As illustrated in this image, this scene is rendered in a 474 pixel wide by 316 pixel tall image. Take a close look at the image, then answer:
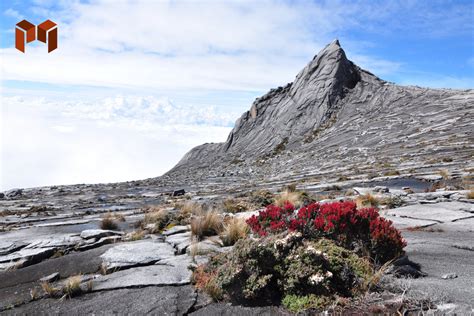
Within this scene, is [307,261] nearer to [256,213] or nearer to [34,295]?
[34,295]

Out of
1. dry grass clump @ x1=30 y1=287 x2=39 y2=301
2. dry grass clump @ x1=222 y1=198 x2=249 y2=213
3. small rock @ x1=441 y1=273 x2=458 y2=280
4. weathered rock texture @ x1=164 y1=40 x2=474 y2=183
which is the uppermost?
weathered rock texture @ x1=164 y1=40 x2=474 y2=183

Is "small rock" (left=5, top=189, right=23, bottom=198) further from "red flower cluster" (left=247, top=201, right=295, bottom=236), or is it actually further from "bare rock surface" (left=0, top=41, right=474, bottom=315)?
"red flower cluster" (left=247, top=201, right=295, bottom=236)

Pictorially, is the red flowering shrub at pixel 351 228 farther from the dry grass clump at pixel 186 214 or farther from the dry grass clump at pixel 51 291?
the dry grass clump at pixel 186 214

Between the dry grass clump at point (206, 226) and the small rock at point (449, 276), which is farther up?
the small rock at point (449, 276)

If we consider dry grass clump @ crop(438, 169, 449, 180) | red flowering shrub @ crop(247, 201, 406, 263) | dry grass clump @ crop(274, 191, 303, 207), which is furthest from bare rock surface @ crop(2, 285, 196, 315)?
dry grass clump @ crop(438, 169, 449, 180)

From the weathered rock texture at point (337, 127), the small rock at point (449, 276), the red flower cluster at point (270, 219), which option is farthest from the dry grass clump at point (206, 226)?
the weathered rock texture at point (337, 127)

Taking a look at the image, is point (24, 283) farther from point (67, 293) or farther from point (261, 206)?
point (261, 206)

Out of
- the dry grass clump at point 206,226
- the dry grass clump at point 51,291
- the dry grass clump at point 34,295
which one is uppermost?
the dry grass clump at point 206,226

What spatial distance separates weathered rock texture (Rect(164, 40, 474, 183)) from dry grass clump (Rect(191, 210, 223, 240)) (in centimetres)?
2416

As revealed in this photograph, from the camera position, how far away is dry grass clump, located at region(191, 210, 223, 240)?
11.9 metres

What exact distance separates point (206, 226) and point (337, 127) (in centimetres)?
5663

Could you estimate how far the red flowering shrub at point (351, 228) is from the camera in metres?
7.97

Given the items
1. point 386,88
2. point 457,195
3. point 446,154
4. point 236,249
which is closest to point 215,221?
point 236,249

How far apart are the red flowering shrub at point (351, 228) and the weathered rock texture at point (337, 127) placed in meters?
25.0
